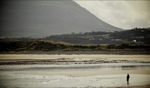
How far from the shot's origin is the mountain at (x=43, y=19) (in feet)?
25.0

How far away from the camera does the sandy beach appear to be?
752 centimetres

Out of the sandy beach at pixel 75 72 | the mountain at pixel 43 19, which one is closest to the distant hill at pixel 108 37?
the mountain at pixel 43 19

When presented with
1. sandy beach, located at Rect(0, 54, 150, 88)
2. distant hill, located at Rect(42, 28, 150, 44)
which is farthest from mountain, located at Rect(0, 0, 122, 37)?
sandy beach, located at Rect(0, 54, 150, 88)

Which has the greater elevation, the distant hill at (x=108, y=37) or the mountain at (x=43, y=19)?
the mountain at (x=43, y=19)

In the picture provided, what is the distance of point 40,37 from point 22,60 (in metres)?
0.75

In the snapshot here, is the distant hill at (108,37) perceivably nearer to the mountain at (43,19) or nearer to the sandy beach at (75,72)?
the mountain at (43,19)

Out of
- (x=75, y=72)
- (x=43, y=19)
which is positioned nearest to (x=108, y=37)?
(x=75, y=72)

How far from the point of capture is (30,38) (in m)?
7.69

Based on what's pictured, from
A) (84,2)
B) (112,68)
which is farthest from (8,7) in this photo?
(112,68)

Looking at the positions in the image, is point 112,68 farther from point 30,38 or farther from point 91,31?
point 30,38

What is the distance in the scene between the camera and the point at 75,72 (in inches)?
315

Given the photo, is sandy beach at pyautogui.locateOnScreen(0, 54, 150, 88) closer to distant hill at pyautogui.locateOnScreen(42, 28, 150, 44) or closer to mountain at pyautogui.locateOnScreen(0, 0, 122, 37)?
distant hill at pyautogui.locateOnScreen(42, 28, 150, 44)

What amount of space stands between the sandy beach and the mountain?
26.2 inches

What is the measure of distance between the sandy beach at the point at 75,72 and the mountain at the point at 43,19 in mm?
666
